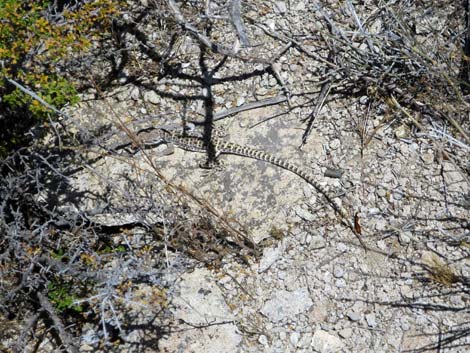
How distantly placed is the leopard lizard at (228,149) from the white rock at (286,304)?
71 cm

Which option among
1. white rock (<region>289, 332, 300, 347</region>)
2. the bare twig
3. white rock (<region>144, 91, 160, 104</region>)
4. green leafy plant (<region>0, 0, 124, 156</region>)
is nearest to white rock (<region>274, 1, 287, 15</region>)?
the bare twig

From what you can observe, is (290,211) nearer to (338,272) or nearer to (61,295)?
(338,272)

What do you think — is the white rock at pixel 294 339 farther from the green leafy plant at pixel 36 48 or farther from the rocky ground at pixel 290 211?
the green leafy plant at pixel 36 48

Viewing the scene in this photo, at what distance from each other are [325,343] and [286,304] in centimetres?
47

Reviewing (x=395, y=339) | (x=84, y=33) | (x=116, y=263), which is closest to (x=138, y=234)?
(x=116, y=263)

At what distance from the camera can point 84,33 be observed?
241 inches

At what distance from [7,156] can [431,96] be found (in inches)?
164

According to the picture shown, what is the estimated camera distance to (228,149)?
6.34 m

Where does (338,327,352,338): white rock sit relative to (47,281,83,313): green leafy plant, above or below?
above

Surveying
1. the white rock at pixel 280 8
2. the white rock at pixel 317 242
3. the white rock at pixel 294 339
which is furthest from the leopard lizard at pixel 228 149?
the white rock at pixel 280 8

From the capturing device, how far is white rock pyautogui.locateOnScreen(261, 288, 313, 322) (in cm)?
533

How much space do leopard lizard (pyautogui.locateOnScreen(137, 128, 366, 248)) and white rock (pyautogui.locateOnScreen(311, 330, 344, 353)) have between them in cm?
86

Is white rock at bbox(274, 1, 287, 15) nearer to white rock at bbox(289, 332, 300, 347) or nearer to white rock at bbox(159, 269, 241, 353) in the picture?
white rock at bbox(159, 269, 241, 353)

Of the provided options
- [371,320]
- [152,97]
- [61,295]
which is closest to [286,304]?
[371,320]
